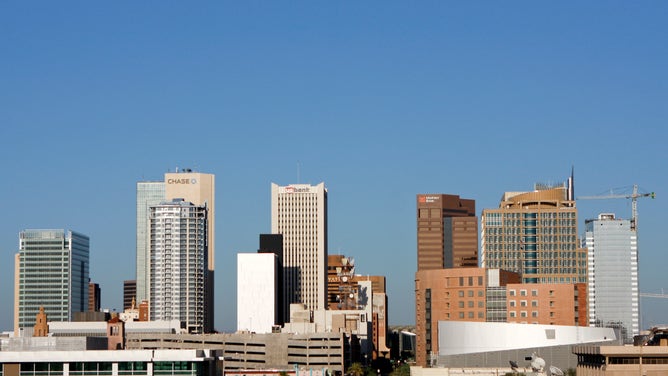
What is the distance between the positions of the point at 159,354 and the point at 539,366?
48.8 metres

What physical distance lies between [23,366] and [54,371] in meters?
4.20

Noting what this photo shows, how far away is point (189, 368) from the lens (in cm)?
17188

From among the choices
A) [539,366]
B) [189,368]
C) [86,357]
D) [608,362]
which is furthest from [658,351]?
[86,357]

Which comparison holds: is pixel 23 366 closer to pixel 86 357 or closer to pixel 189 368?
pixel 86 357

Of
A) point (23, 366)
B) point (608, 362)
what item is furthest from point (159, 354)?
point (608, 362)

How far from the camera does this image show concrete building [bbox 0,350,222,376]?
565ft

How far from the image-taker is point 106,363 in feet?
567

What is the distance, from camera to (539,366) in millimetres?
172750

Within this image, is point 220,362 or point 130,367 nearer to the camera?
point 130,367

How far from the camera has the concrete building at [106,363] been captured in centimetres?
17212

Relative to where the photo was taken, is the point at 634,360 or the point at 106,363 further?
the point at 634,360

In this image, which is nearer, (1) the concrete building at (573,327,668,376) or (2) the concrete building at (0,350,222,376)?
(2) the concrete building at (0,350,222,376)

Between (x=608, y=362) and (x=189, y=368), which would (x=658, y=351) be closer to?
(x=608, y=362)

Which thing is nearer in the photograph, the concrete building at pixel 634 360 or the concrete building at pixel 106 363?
the concrete building at pixel 106 363
